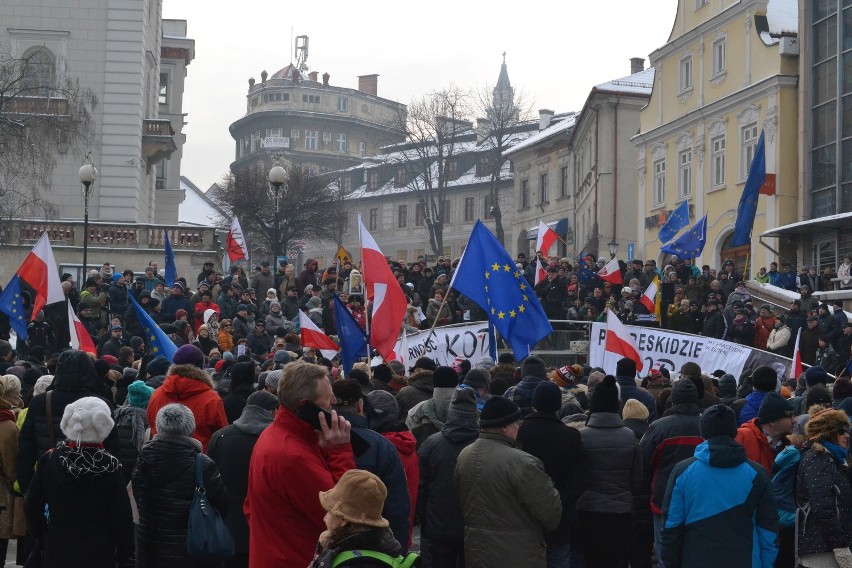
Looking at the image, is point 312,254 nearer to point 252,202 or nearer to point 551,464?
point 252,202

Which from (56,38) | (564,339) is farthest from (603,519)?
(56,38)

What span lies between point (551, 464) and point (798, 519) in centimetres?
159

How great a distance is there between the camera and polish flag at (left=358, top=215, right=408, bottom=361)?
47.8ft

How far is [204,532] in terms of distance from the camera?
7570mm

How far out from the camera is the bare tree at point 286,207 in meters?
70.2

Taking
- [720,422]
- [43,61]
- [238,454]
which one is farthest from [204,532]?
[43,61]

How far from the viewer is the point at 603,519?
9000 mm

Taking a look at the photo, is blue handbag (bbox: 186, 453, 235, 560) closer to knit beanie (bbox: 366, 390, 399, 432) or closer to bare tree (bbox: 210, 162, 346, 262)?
knit beanie (bbox: 366, 390, 399, 432)

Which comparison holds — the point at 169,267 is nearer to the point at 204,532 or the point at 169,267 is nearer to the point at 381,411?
the point at 381,411

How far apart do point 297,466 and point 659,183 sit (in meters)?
43.4

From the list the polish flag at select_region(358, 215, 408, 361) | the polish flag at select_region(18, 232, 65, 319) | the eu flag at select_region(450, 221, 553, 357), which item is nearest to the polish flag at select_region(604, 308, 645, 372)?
the eu flag at select_region(450, 221, 553, 357)

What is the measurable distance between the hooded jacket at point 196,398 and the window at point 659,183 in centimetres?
3954

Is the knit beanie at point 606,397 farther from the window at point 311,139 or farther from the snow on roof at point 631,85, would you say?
the window at point 311,139

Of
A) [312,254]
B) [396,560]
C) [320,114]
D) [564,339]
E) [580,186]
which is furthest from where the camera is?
[320,114]
